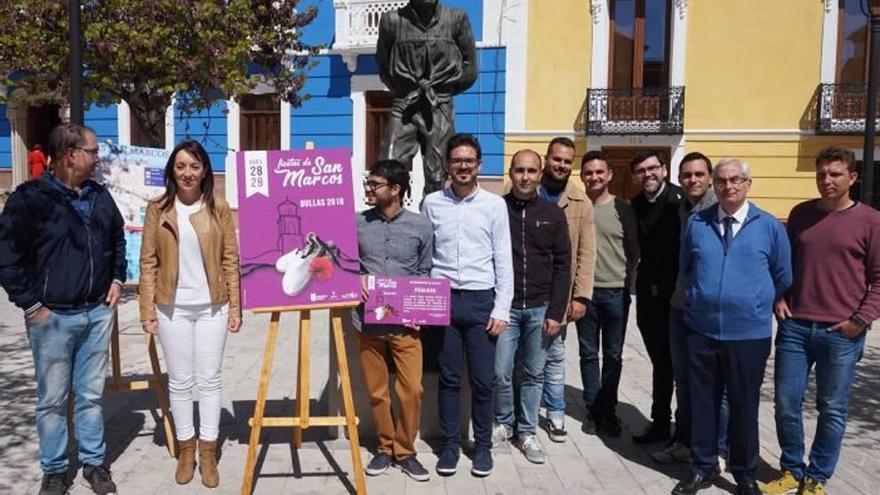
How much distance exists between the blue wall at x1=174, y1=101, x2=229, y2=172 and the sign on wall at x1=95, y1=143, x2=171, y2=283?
11.5 meters

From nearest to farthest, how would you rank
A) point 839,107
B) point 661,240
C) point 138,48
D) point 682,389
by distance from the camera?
point 682,389, point 661,240, point 138,48, point 839,107

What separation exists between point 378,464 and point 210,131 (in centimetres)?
1339

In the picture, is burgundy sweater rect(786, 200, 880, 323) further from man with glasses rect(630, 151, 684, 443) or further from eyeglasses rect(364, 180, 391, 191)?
eyeglasses rect(364, 180, 391, 191)

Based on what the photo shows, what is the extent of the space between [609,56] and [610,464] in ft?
37.5

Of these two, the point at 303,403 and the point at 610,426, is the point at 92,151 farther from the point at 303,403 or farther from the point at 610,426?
the point at 610,426

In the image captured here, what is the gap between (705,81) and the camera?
543 inches

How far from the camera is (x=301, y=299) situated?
3.47m

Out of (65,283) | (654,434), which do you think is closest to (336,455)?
(65,283)

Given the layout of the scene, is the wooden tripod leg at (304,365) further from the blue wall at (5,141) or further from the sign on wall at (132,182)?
the blue wall at (5,141)

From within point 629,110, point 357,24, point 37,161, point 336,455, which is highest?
point 357,24

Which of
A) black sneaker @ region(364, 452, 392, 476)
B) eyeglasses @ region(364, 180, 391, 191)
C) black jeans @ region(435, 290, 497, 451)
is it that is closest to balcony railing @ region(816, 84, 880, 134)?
black jeans @ region(435, 290, 497, 451)

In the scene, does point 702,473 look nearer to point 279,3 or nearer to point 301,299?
point 301,299

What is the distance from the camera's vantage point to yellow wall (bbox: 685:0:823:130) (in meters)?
13.4

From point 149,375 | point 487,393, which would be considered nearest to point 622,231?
point 487,393
